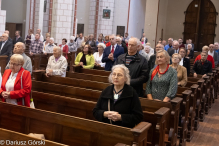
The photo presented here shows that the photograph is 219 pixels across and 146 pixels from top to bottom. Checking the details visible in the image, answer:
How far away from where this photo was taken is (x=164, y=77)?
4996 millimetres

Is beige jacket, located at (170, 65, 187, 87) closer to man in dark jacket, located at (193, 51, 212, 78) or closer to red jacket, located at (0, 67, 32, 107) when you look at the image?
man in dark jacket, located at (193, 51, 212, 78)

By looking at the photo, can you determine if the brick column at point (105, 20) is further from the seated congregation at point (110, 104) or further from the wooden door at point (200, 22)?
the seated congregation at point (110, 104)

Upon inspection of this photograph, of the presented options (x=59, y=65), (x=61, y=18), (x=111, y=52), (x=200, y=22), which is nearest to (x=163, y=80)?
(x=59, y=65)

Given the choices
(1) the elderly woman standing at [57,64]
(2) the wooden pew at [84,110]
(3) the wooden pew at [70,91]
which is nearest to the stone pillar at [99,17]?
(1) the elderly woman standing at [57,64]

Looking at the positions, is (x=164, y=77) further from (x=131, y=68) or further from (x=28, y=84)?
(x=28, y=84)

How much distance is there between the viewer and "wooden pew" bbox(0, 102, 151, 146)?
3293 millimetres

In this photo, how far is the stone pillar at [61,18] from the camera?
15141 mm

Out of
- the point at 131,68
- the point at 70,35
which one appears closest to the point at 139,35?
the point at 70,35

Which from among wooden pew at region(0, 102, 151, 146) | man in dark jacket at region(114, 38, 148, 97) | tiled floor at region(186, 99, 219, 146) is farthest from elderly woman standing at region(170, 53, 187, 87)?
wooden pew at region(0, 102, 151, 146)

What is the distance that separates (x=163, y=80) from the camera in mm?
4996

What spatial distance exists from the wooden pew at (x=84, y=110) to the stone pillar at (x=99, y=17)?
14.4 meters

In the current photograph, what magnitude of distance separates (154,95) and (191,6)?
595 inches

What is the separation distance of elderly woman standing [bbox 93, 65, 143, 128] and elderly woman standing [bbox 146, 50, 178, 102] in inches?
52.1

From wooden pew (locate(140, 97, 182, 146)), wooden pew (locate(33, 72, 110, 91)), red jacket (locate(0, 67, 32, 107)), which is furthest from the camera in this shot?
wooden pew (locate(33, 72, 110, 91))
